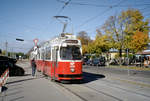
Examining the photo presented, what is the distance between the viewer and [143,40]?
3275cm

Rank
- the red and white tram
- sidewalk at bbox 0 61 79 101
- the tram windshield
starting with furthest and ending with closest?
the tram windshield → the red and white tram → sidewalk at bbox 0 61 79 101

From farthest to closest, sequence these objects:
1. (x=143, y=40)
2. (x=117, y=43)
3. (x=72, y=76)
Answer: (x=117, y=43) → (x=143, y=40) → (x=72, y=76)

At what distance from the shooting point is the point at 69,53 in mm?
11727

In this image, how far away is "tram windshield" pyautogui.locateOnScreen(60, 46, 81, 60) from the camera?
38.1 ft

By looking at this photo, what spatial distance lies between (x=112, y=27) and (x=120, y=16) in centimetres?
287

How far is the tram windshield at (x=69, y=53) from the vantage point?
457 inches

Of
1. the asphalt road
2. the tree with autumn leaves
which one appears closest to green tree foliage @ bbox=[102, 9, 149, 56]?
the tree with autumn leaves

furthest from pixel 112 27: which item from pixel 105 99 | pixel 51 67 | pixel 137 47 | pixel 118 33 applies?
pixel 105 99

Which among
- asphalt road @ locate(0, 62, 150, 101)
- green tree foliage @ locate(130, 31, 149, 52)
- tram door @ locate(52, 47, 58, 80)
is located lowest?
asphalt road @ locate(0, 62, 150, 101)

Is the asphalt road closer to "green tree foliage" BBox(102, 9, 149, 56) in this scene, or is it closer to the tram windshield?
the tram windshield

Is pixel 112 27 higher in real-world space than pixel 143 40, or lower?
higher

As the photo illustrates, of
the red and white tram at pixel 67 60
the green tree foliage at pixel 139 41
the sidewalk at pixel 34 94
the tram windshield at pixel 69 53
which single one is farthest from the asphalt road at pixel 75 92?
the green tree foliage at pixel 139 41

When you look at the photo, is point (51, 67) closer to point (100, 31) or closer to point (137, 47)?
point (137, 47)

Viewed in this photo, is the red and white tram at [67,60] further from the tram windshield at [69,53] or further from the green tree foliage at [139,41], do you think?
the green tree foliage at [139,41]
